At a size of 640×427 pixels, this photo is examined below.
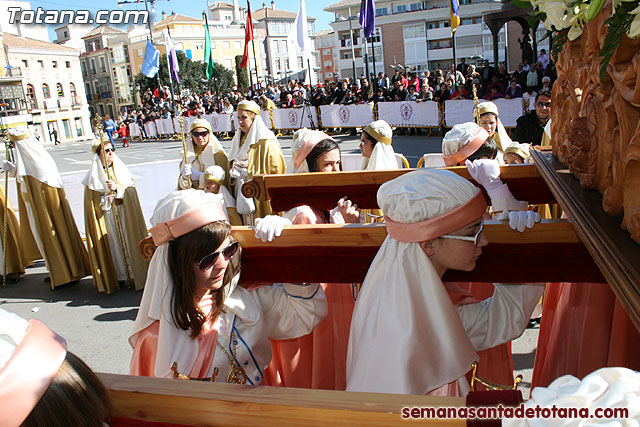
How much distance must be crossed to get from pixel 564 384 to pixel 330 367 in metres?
2.23

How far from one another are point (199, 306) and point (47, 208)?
5.67 meters

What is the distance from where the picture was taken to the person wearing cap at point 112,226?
6.64 meters

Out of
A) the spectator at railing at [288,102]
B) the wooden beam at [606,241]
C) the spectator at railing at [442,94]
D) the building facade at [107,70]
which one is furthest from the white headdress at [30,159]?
the building facade at [107,70]

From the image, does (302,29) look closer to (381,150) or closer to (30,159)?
(30,159)

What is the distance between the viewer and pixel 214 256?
7.20 feet

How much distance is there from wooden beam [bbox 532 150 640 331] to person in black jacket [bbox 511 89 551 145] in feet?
14.6

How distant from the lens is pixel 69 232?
7.14 meters

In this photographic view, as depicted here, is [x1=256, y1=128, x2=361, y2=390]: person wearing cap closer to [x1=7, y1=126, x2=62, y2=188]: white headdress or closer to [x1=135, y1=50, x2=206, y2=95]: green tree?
[x1=7, y1=126, x2=62, y2=188]: white headdress

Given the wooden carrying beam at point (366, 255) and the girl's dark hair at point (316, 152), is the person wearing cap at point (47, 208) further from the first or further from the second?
the wooden carrying beam at point (366, 255)

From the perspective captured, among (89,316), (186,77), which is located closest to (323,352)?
(89,316)

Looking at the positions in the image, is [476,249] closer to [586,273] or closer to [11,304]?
[586,273]

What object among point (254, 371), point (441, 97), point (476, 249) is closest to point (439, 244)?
point (476, 249)

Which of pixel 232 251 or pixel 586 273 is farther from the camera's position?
pixel 232 251

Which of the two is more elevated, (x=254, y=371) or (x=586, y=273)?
(x=586, y=273)
